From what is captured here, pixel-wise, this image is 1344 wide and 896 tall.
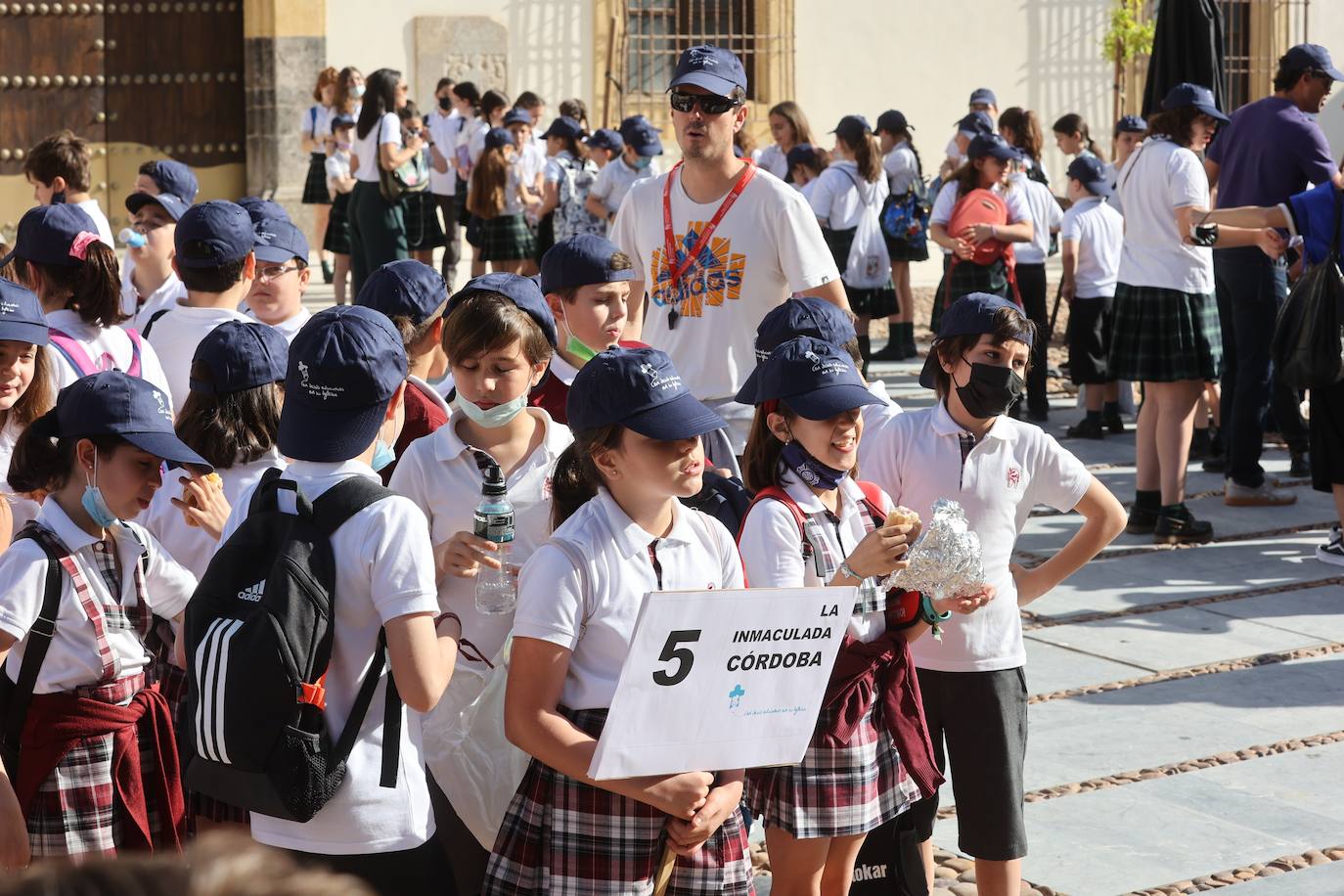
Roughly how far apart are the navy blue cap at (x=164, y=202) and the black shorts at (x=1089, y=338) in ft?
20.3

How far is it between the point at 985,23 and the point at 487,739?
20.1m

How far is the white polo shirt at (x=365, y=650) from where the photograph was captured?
2.90 m

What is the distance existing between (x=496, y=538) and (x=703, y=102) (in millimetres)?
2331

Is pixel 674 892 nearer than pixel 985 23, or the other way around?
pixel 674 892

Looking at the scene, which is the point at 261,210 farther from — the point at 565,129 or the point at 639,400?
the point at 565,129

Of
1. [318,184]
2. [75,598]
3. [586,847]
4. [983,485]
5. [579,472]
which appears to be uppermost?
[318,184]

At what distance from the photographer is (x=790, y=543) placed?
363 centimetres

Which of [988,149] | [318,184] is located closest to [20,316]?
[988,149]

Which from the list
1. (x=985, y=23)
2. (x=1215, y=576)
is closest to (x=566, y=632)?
(x=1215, y=576)

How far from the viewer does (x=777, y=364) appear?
12.4ft

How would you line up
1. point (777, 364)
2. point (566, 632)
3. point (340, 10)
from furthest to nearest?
point (340, 10) < point (777, 364) < point (566, 632)

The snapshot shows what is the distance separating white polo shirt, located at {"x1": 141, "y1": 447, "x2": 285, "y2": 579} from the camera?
388cm

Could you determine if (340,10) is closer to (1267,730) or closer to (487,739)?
(1267,730)

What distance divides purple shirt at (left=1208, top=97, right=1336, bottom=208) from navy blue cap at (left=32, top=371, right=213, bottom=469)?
6.96m
